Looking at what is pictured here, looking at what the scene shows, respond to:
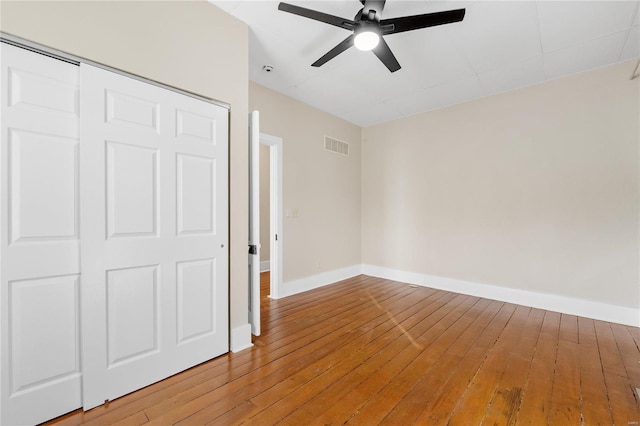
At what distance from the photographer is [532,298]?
3654 mm

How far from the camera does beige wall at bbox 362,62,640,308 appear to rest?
313 centimetres

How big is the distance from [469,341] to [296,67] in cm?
354

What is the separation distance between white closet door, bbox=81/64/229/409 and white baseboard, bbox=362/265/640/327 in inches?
135

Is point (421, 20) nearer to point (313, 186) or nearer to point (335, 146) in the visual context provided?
point (313, 186)

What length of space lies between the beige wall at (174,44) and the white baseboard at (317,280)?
154 centimetres

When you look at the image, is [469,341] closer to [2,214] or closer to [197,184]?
[197,184]

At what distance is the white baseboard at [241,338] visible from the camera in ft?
7.98

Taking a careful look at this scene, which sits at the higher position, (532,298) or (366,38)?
(366,38)

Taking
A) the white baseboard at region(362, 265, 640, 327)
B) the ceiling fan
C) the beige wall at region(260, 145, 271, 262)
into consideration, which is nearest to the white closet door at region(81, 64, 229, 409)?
the ceiling fan

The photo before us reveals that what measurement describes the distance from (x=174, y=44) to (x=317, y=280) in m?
3.61

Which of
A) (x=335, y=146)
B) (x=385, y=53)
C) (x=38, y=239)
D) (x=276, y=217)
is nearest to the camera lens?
(x=38, y=239)

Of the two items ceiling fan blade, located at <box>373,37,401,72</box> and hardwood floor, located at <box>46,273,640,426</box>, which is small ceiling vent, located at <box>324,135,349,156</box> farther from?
hardwood floor, located at <box>46,273,640,426</box>

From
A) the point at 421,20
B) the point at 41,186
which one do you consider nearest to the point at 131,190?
the point at 41,186

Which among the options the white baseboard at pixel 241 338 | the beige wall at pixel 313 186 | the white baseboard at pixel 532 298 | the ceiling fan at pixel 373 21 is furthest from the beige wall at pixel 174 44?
the white baseboard at pixel 532 298
